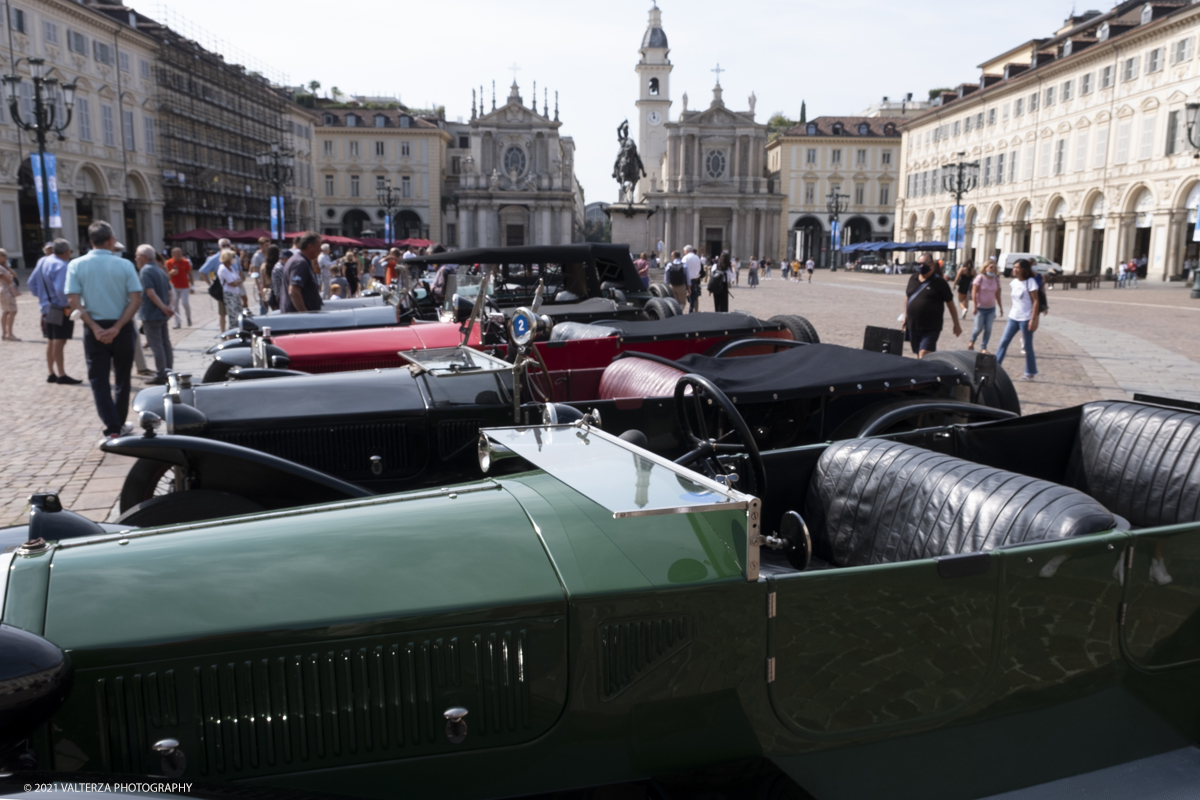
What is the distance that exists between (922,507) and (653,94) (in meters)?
97.7

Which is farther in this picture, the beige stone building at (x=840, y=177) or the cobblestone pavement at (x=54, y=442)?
the beige stone building at (x=840, y=177)

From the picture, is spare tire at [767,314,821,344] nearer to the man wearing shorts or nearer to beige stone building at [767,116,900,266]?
the man wearing shorts

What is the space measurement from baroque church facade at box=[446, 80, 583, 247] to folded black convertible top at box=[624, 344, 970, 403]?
7255 centimetres

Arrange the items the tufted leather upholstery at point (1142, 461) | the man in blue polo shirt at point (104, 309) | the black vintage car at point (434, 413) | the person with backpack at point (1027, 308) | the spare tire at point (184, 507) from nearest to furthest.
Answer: the tufted leather upholstery at point (1142, 461)
the spare tire at point (184, 507)
the black vintage car at point (434, 413)
the man in blue polo shirt at point (104, 309)
the person with backpack at point (1027, 308)

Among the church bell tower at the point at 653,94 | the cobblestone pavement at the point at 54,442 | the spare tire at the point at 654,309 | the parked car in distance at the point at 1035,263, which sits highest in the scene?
the church bell tower at the point at 653,94

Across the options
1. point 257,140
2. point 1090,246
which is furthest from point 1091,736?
point 257,140

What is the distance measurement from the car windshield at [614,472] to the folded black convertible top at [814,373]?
222 cm

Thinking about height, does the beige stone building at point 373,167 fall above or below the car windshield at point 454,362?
above

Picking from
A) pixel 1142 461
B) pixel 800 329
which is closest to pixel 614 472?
pixel 1142 461

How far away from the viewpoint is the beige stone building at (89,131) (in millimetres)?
36688

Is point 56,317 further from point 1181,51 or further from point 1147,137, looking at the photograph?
point 1147,137

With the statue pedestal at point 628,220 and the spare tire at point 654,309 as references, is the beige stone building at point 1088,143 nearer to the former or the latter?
the statue pedestal at point 628,220

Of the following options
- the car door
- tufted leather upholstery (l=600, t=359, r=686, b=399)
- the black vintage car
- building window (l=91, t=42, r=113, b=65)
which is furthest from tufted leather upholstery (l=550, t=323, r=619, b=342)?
building window (l=91, t=42, r=113, b=65)

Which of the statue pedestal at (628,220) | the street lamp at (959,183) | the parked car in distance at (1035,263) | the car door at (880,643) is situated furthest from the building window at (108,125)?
the car door at (880,643)
